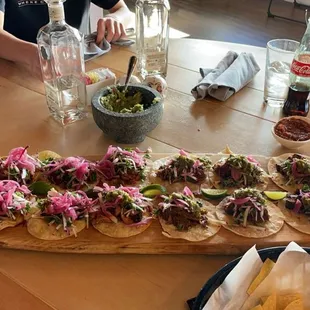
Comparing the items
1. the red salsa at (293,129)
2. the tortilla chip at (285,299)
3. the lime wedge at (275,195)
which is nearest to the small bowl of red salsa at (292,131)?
the red salsa at (293,129)

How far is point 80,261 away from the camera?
1.02 metres

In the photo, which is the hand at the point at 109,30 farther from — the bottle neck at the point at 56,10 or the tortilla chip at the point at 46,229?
the tortilla chip at the point at 46,229

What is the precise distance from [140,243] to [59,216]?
0.20m

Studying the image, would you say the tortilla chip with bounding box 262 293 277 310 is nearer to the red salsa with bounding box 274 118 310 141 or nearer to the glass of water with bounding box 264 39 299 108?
the red salsa with bounding box 274 118 310 141

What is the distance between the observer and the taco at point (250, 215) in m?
1.08

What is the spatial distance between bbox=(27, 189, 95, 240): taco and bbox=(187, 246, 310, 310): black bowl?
316mm

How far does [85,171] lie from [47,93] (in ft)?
1.48

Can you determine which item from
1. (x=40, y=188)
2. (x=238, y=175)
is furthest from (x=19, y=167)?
(x=238, y=175)

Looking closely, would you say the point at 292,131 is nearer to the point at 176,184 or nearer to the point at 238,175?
the point at 238,175

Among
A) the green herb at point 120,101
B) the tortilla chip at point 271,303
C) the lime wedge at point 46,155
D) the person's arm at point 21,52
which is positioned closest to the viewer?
the tortilla chip at point 271,303

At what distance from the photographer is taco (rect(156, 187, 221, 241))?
41.7 inches

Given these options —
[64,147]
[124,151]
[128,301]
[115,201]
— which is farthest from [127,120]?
[128,301]

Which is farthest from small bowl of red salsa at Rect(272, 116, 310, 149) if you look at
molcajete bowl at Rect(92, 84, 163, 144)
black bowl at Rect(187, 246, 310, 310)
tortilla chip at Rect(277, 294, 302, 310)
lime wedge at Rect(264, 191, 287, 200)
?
tortilla chip at Rect(277, 294, 302, 310)

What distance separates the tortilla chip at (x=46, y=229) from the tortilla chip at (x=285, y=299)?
0.46 meters
